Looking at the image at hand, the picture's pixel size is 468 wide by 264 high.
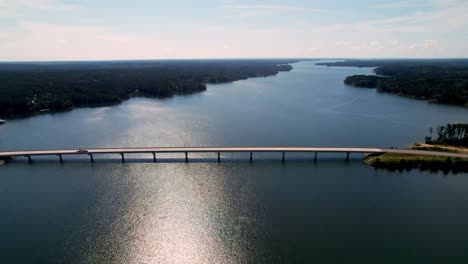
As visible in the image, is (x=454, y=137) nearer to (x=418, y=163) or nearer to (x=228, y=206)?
(x=418, y=163)

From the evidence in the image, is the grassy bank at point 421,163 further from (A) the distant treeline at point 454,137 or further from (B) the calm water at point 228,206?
(A) the distant treeline at point 454,137

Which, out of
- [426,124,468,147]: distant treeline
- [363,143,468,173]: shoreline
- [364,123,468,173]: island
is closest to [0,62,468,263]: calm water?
[363,143,468,173]: shoreline

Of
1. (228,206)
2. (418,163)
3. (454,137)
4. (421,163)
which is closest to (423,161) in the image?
(421,163)

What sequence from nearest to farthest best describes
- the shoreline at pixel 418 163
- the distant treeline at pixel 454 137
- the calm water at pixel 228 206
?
the calm water at pixel 228 206, the shoreline at pixel 418 163, the distant treeline at pixel 454 137

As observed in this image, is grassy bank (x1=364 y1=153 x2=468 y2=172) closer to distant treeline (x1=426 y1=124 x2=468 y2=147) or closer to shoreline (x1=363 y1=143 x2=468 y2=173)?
shoreline (x1=363 y1=143 x2=468 y2=173)

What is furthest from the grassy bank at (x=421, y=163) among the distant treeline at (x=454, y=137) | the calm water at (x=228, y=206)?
the distant treeline at (x=454, y=137)

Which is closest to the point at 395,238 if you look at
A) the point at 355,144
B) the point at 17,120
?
the point at 355,144

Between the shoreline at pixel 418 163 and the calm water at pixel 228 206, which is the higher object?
the shoreline at pixel 418 163
